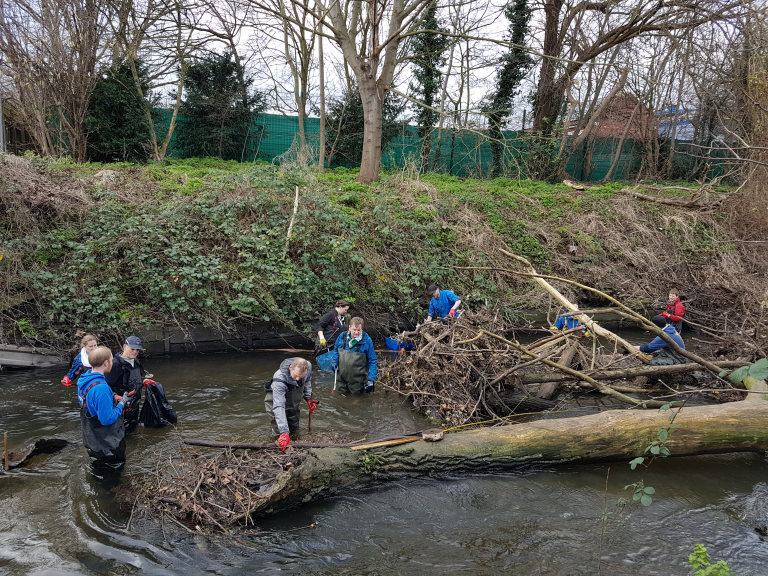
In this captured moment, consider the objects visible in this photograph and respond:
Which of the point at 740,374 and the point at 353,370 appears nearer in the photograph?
the point at 740,374

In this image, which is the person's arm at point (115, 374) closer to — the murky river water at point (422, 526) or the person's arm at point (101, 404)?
the murky river water at point (422, 526)

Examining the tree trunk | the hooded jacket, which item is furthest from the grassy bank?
the hooded jacket

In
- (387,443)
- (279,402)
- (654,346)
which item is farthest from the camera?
(654,346)

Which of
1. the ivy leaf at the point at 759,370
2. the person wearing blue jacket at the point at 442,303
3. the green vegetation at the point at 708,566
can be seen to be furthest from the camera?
the person wearing blue jacket at the point at 442,303

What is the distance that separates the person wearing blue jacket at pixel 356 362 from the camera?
7.82m

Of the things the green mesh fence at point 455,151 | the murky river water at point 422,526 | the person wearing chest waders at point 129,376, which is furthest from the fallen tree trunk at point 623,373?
the green mesh fence at point 455,151

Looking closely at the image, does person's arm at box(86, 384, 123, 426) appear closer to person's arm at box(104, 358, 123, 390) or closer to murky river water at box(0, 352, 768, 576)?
murky river water at box(0, 352, 768, 576)

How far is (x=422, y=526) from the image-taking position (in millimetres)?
4840

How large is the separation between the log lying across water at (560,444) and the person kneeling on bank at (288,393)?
701mm

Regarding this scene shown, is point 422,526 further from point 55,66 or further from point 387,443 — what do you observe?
point 55,66

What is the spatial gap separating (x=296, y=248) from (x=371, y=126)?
635 cm

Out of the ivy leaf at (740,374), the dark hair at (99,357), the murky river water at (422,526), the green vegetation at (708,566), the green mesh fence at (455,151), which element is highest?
the green mesh fence at (455,151)

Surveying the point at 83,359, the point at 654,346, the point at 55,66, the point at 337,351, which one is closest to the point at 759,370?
the point at 654,346

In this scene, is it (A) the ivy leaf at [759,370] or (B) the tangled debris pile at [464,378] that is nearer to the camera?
(A) the ivy leaf at [759,370]
